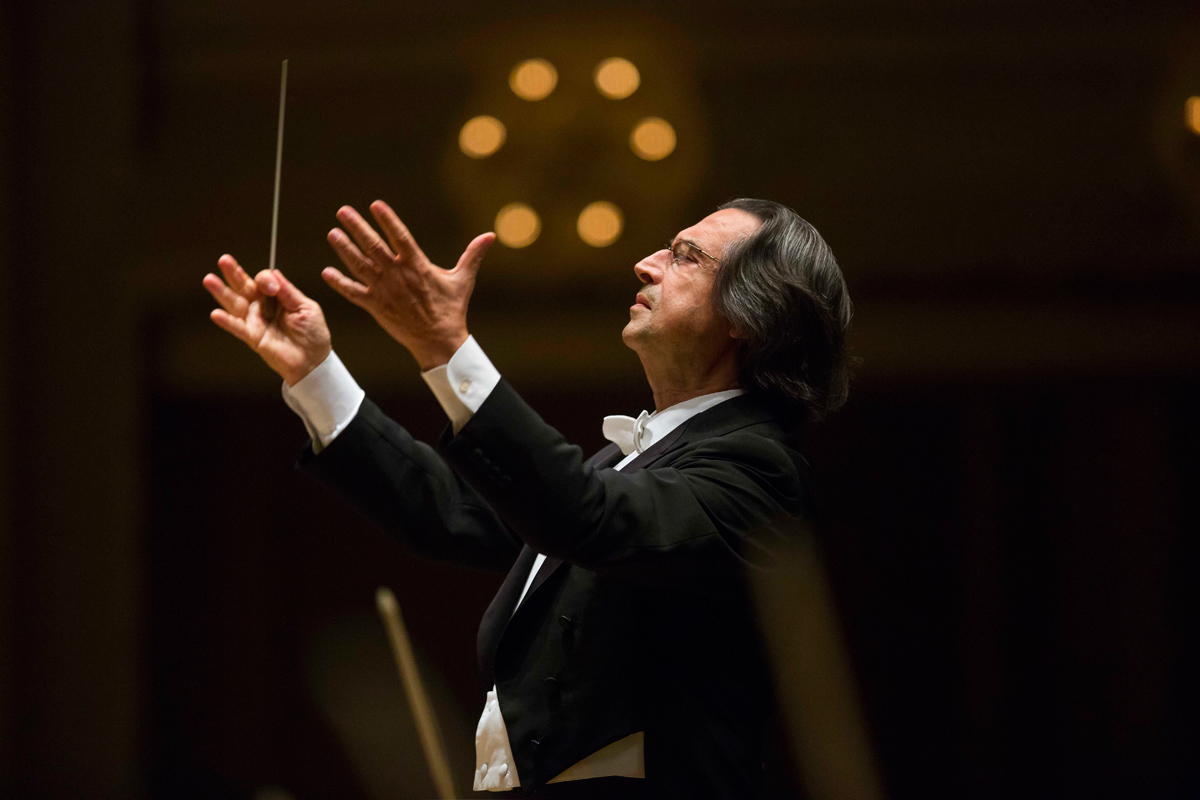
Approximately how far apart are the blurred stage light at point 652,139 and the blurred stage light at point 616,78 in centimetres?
12

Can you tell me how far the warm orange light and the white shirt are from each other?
266 centimetres

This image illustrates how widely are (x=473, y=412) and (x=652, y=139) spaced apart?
2800 mm

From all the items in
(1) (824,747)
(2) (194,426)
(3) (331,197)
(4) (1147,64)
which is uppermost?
(4) (1147,64)

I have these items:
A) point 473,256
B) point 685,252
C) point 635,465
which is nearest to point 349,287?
point 473,256

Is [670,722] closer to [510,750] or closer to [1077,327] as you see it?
[510,750]

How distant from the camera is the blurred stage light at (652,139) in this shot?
12.9 ft

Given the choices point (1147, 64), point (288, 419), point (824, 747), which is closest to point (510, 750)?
point (824, 747)

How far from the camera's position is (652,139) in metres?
3.95

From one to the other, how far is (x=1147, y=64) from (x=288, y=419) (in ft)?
9.70

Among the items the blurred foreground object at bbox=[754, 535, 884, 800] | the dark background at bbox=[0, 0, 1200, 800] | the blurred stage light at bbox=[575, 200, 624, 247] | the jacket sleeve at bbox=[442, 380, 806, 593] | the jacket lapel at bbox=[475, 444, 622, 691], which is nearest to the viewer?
the jacket sleeve at bbox=[442, 380, 806, 593]

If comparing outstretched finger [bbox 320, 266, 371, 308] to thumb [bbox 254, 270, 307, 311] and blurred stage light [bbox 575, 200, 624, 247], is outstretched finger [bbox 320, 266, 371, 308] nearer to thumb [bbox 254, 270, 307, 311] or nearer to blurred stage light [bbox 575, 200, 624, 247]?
thumb [bbox 254, 270, 307, 311]

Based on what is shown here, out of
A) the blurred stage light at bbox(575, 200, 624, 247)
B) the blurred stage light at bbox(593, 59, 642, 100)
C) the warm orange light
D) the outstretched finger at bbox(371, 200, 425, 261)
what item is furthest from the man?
the warm orange light

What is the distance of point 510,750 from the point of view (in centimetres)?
149

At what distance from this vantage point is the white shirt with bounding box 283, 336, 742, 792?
1310 mm
